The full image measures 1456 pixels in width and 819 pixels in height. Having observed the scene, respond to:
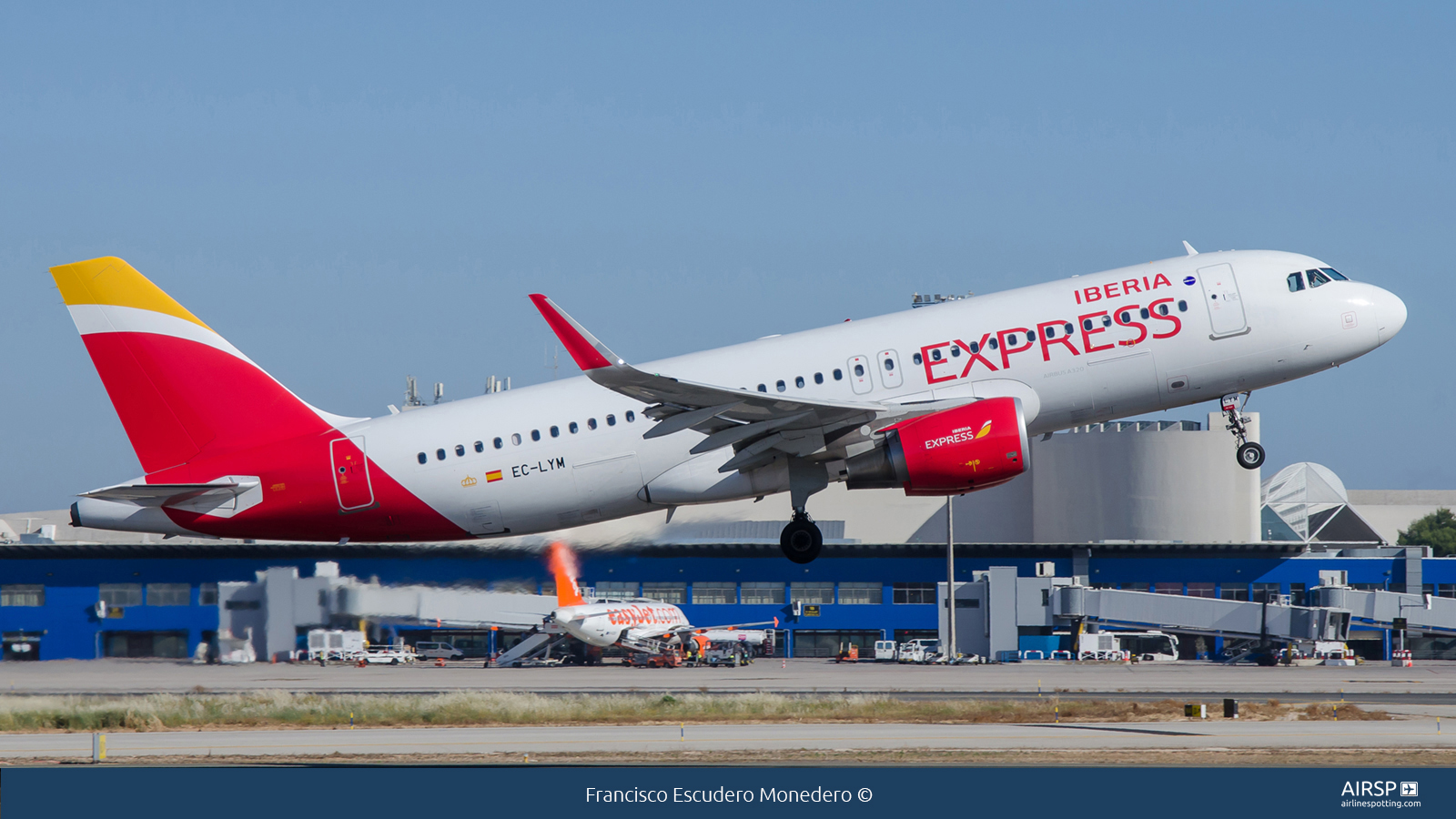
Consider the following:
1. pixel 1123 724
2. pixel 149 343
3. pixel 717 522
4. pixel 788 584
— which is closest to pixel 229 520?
pixel 149 343

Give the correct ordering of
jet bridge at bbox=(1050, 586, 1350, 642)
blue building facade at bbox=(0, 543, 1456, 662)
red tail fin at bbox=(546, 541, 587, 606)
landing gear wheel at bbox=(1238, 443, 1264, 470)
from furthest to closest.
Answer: jet bridge at bbox=(1050, 586, 1350, 642), red tail fin at bbox=(546, 541, 587, 606), blue building facade at bbox=(0, 543, 1456, 662), landing gear wheel at bbox=(1238, 443, 1264, 470)

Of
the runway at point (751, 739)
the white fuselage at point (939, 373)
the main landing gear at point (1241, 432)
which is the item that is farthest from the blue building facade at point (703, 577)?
the main landing gear at point (1241, 432)

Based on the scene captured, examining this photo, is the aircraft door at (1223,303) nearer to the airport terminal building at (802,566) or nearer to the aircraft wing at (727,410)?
the aircraft wing at (727,410)

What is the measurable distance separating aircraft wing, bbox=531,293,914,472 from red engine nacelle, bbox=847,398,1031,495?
47cm

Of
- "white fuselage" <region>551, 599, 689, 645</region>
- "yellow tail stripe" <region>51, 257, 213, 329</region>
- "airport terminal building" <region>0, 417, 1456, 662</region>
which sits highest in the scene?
"yellow tail stripe" <region>51, 257, 213, 329</region>

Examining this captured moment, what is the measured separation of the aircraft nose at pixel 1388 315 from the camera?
30.2 metres

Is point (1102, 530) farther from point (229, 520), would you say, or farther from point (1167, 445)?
point (229, 520)

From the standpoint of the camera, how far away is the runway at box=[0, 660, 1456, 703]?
46.3m

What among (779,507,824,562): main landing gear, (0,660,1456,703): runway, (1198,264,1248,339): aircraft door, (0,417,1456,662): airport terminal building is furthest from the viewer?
(0,417,1456,662): airport terminal building

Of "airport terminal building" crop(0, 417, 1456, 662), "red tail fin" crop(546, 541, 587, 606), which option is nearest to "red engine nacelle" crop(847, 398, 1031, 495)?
"airport terminal building" crop(0, 417, 1456, 662)

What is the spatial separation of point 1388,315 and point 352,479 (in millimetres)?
22520

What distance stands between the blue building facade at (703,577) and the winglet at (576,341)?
76.9 feet

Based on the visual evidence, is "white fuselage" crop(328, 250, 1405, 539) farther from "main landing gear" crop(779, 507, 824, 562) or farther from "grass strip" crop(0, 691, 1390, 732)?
"grass strip" crop(0, 691, 1390, 732)

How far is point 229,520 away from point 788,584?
5270 cm
